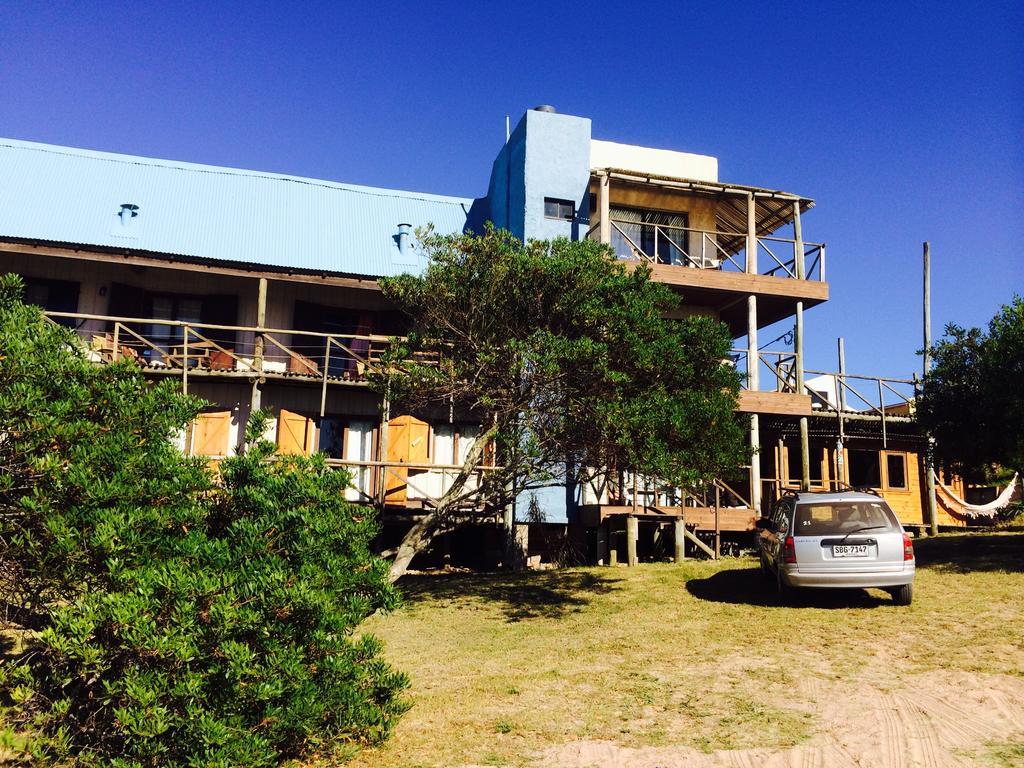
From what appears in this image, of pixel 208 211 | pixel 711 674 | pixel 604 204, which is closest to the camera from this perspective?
pixel 711 674

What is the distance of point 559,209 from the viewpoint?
20938 mm

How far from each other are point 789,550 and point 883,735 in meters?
4.69

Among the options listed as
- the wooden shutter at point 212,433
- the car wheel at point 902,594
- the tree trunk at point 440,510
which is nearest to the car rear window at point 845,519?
the car wheel at point 902,594

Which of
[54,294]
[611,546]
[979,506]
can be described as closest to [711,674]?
[611,546]

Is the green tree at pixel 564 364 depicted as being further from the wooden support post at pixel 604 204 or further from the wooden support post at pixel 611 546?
the wooden support post at pixel 604 204

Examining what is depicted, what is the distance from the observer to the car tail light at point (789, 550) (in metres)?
11.8

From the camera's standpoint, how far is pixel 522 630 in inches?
484

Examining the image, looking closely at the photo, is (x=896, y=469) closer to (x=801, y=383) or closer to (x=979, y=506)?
(x=979, y=506)

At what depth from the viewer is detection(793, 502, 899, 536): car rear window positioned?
11594 millimetres

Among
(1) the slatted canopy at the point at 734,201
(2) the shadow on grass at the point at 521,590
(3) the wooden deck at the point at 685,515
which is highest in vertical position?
(1) the slatted canopy at the point at 734,201

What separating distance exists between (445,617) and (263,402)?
324 inches

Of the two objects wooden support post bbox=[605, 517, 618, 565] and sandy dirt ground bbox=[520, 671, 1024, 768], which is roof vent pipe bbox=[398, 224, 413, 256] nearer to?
wooden support post bbox=[605, 517, 618, 565]

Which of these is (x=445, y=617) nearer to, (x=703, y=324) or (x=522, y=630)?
(x=522, y=630)

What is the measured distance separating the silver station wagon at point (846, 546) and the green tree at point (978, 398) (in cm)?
578
